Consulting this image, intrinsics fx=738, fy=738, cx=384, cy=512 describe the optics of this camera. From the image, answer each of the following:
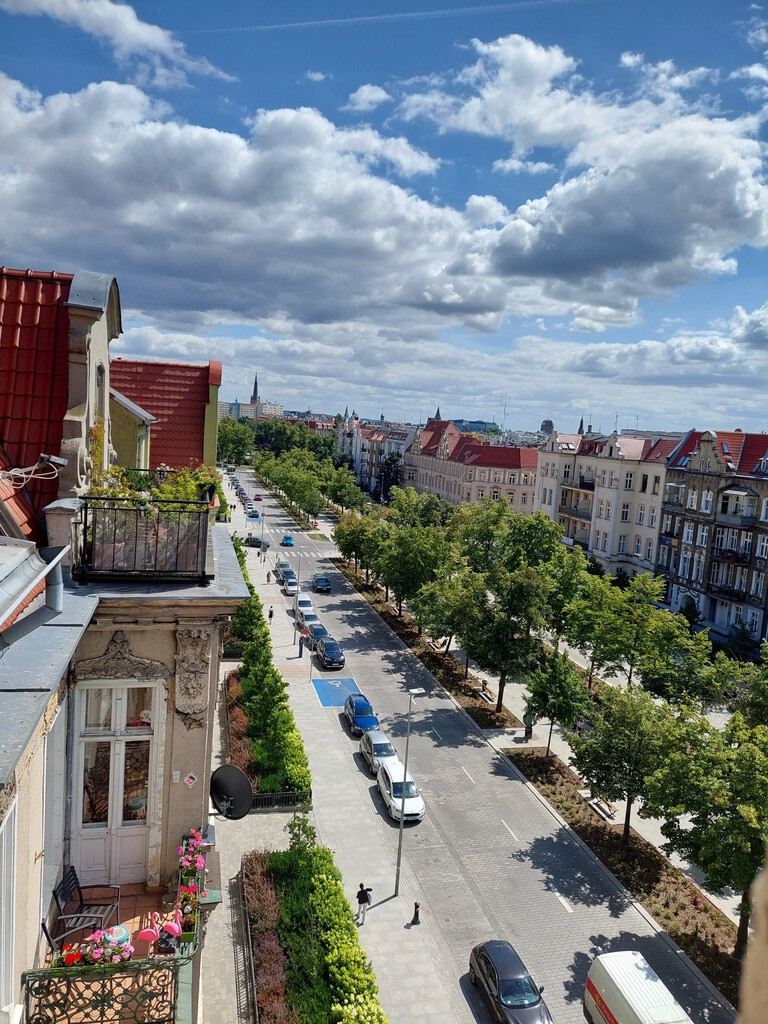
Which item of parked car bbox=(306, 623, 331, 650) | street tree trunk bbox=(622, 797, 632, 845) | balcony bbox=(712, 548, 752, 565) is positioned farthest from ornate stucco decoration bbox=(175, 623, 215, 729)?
balcony bbox=(712, 548, 752, 565)

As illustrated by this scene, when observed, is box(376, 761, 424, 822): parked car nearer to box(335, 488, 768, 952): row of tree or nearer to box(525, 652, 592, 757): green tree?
box(335, 488, 768, 952): row of tree

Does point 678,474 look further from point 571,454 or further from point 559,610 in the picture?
point 559,610

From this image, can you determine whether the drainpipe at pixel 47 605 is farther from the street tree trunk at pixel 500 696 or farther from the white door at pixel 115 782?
the street tree trunk at pixel 500 696

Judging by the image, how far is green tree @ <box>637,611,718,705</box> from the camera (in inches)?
1042

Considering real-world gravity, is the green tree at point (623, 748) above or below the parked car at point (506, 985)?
above

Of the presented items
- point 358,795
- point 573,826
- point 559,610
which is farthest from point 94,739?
point 559,610

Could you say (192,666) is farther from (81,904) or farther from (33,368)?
(33,368)

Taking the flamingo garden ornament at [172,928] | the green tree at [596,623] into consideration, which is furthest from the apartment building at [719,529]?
the flamingo garden ornament at [172,928]

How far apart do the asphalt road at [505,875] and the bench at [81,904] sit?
10992 millimetres

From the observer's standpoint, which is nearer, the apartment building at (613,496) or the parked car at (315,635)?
the parked car at (315,635)

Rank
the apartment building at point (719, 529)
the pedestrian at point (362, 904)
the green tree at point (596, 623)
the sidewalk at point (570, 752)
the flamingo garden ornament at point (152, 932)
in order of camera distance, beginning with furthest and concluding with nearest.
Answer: the apartment building at point (719, 529) < the green tree at point (596, 623) < the sidewalk at point (570, 752) < the pedestrian at point (362, 904) < the flamingo garden ornament at point (152, 932)

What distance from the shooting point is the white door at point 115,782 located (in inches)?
332

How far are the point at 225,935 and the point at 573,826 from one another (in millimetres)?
11479

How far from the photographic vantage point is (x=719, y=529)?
45438mm
